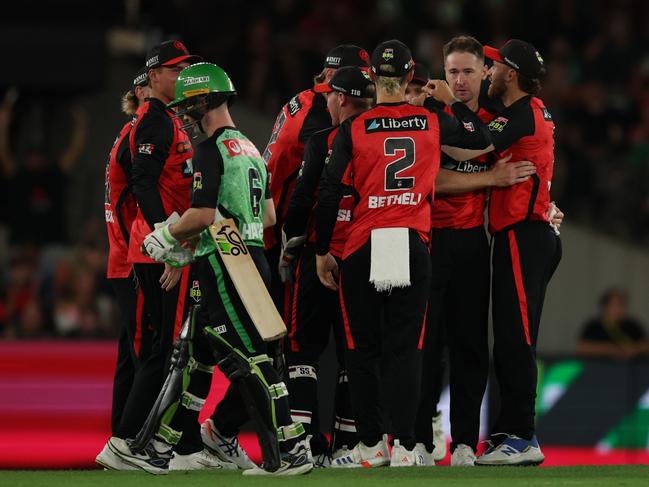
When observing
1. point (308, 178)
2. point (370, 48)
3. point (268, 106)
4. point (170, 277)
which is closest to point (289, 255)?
point (308, 178)

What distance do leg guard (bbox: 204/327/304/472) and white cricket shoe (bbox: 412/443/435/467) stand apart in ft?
2.71

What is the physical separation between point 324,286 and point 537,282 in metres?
1.20

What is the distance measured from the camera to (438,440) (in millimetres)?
9242

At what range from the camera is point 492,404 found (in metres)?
12.2

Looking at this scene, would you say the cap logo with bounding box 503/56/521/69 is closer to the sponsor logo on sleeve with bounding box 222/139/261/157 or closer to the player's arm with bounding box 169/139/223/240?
the sponsor logo on sleeve with bounding box 222/139/261/157

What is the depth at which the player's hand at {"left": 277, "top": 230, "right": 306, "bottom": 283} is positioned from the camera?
8664mm

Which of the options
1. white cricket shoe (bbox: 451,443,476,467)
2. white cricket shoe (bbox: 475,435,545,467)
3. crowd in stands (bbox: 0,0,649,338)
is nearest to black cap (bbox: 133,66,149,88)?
white cricket shoe (bbox: 451,443,476,467)

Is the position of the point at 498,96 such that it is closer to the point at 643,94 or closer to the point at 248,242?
the point at 248,242

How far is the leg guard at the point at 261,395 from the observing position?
7.62 m

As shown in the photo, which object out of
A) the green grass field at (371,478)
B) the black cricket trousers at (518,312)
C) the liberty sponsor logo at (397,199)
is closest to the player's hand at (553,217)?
the black cricket trousers at (518,312)

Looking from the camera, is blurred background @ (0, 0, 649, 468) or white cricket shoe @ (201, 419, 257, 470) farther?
blurred background @ (0, 0, 649, 468)

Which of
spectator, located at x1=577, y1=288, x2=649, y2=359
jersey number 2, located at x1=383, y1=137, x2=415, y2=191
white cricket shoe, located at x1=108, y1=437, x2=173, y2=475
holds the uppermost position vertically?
jersey number 2, located at x1=383, y1=137, x2=415, y2=191

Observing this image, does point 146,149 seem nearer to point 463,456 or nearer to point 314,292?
point 314,292

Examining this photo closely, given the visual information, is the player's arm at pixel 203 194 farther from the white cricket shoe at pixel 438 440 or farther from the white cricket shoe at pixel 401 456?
the white cricket shoe at pixel 438 440
